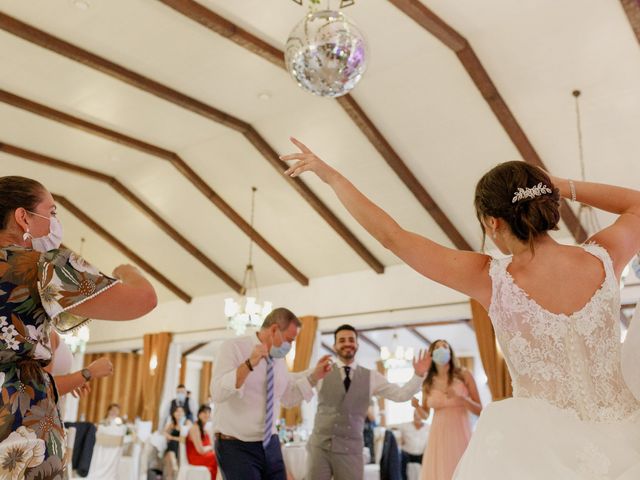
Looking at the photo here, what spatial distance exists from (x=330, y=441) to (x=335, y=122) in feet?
16.1

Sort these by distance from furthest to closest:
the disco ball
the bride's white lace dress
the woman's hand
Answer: the disco ball → the woman's hand → the bride's white lace dress

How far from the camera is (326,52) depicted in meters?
2.77

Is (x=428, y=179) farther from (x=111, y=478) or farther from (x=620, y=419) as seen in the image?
(x=620, y=419)

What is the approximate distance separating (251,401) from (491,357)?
6.26 m

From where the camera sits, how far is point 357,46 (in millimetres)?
2830

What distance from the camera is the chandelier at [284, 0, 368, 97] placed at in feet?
9.05

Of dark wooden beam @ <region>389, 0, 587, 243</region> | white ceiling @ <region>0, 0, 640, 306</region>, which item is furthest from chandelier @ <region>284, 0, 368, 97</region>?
white ceiling @ <region>0, 0, 640, 306</region>

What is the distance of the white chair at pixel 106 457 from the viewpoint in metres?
7.65

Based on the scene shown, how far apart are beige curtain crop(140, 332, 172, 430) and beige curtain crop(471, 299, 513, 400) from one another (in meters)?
6.91

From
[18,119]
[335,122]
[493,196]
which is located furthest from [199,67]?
[493,196]

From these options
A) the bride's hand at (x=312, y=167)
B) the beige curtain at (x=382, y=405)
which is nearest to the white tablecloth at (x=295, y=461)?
the bride's hand at (x=312, y=167)

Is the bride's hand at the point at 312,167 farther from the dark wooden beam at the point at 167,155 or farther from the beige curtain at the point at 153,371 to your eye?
the beige curtain at the point at 153,371

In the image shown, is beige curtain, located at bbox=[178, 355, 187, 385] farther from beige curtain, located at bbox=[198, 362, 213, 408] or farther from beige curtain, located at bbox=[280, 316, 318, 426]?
beige curtain, located at bbox=[280, 316, 318, 426]

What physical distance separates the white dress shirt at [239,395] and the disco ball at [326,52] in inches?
63.8
